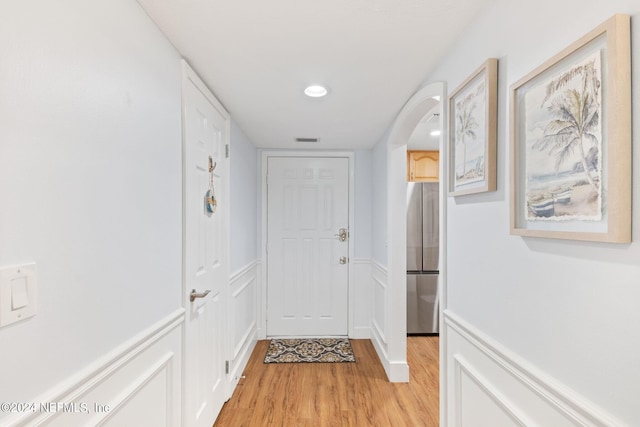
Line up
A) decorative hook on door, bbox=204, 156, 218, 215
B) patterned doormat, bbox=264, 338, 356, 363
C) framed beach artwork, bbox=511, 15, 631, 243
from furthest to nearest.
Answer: patterned doormat, bbox=264, 338, 356, 363 → decorative hook on door, bbox=204, 156, 218, 215 → framed beach artwork, bbox=511, 15, 631, 243

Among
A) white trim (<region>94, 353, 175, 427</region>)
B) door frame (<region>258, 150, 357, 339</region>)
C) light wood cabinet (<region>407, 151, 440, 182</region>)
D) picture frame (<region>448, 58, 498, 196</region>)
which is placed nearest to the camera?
white trim (<region>94, 353, 175, 427</region>)

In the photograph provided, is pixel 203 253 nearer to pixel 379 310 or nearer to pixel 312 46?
pixel 312 46

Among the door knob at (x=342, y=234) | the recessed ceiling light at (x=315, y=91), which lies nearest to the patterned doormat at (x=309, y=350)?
the door knob at (x=342, y=234)

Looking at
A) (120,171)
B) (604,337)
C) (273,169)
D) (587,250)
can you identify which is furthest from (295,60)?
(273,169)

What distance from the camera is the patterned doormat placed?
3.25 m

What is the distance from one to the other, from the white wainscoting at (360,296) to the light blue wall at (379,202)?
216 mm

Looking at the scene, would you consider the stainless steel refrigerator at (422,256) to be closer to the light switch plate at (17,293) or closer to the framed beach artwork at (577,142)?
the framed beach artwork at (577,142)

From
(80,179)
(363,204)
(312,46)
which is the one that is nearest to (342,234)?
(363,204)

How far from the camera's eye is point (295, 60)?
1.68 m

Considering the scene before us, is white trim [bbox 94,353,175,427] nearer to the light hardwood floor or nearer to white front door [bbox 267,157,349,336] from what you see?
the light hardwood floor

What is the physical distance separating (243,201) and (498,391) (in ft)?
8.04

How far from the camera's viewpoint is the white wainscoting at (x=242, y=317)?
263cm

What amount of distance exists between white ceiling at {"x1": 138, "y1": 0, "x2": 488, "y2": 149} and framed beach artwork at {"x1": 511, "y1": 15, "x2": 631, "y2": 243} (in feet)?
1.80

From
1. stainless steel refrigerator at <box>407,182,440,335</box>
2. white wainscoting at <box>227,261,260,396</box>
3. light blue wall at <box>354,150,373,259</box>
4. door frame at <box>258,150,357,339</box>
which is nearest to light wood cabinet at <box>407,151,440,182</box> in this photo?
stainless steel refrigerator at <box>407,182,440,335</box>
